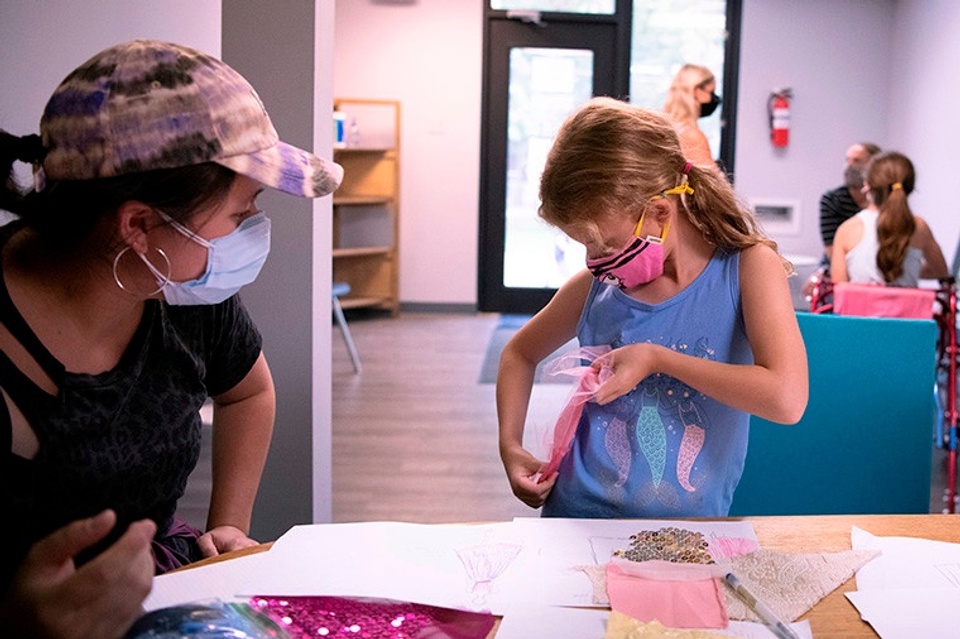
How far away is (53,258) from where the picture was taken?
4.27 ft

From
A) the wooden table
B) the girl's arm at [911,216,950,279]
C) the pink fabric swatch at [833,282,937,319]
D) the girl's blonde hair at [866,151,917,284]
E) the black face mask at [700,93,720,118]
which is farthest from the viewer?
the black face mask at [700,93,720,118]

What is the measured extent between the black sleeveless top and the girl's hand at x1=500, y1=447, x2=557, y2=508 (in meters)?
0.45

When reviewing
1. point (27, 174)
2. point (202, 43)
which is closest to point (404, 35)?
point (202, 43)

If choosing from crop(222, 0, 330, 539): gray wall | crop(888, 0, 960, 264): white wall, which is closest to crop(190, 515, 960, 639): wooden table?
crop(222, 0, 330, 539): gray wall

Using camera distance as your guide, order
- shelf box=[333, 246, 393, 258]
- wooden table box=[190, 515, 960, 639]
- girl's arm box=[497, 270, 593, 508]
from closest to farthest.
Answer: wooden table box=[190, 515, 960, 639] → girl's arm box=[497, 270, 593, 508] → shelf box=[333, 246, 393, 258]

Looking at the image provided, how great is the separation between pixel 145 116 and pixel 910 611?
0.98 m

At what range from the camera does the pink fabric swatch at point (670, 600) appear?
3.89 feet

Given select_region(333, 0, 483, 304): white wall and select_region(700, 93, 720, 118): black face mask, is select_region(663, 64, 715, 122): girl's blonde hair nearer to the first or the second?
select_region(700, 93, 720, 118): black face mask

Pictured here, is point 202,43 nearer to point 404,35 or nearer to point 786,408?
point 786,408

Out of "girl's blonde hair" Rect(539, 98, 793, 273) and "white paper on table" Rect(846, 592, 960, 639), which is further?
"girl's blonde hair" Rect(539, 98, 793, 273)

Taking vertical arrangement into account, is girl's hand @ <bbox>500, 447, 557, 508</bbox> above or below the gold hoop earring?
below

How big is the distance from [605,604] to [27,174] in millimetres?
1435

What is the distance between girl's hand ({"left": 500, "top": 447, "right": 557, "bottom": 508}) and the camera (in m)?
1.64

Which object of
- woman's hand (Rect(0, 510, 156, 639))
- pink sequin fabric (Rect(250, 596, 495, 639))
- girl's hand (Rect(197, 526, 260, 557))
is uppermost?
woman's hand (Rect(0, 510, 156, 639))
